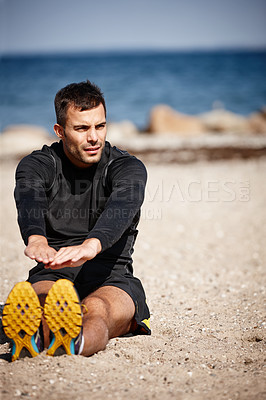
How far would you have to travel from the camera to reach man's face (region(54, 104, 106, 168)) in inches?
127

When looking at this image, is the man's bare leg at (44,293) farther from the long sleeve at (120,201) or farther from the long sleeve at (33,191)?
the long sleeve at (120,201)

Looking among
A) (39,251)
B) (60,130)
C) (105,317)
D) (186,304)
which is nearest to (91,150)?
(60,130)

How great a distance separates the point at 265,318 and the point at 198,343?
0.99 metres

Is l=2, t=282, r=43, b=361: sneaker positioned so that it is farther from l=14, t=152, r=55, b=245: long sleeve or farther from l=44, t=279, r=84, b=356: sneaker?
l=14, t=152, r=55, b=245: long sleeve

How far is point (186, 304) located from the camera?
4.41 meters

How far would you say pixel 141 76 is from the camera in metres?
49.3

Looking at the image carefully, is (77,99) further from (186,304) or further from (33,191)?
(186,304)

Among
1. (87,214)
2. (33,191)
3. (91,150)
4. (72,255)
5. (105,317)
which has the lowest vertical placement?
(105,317)

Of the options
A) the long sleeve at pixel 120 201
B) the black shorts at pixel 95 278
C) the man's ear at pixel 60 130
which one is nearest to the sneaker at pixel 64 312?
the long sleeve at pixel 120 201

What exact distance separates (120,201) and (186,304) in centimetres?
180

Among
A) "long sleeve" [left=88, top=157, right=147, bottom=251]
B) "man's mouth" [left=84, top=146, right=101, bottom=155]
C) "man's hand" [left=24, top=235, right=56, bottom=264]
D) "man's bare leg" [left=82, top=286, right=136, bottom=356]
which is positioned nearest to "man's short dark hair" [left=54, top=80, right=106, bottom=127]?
"man's mouth" [left=84, top=146, right=101, bottom=155]

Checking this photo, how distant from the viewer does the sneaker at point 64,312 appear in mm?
2568

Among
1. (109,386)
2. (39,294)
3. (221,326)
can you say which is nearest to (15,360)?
(39,294)

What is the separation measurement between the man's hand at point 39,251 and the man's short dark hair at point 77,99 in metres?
0.98
